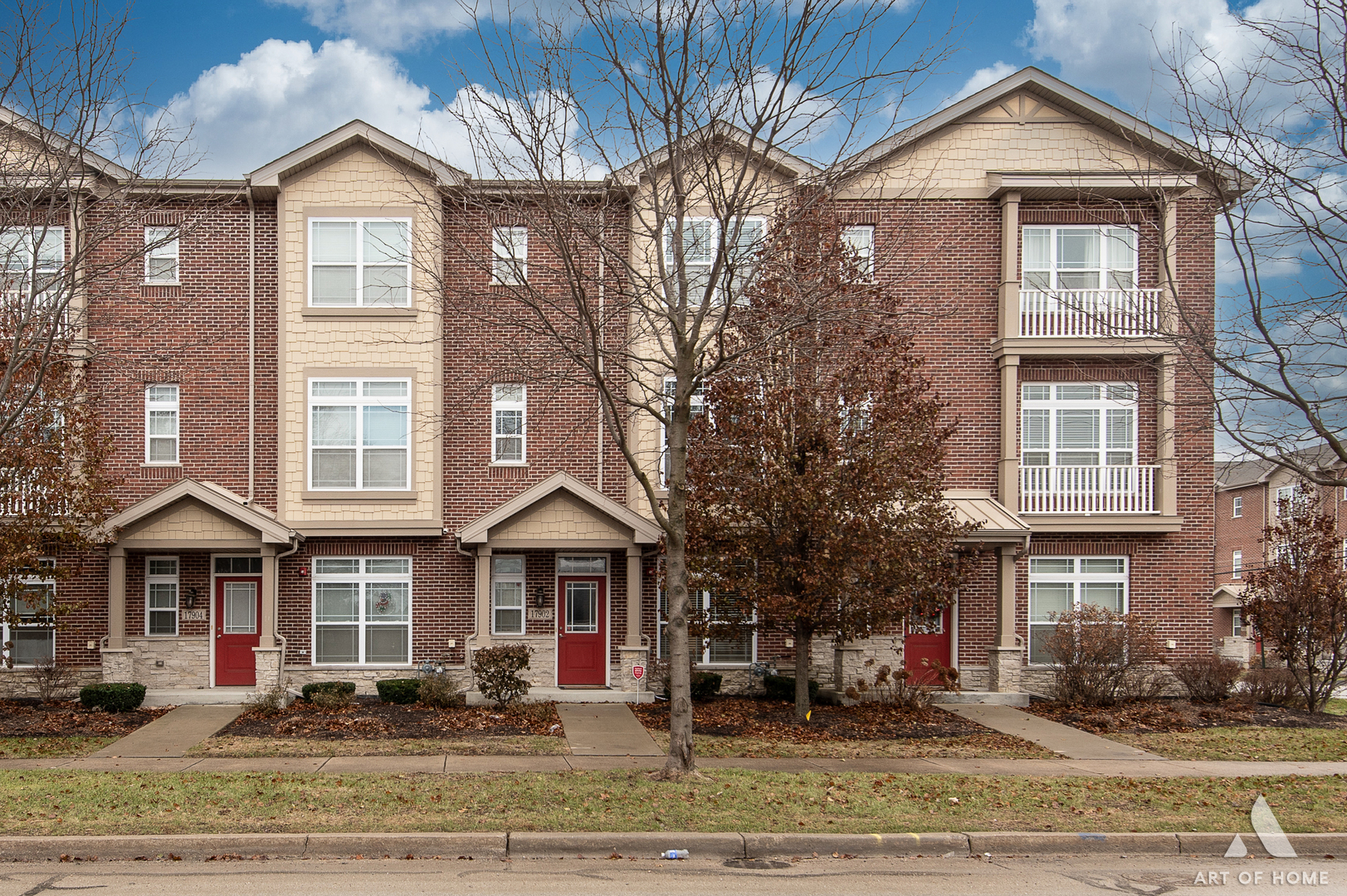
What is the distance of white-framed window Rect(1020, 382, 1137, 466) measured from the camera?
65.1ft

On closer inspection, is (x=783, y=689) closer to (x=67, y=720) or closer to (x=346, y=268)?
(x=346, y=268)

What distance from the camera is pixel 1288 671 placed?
19.0 m

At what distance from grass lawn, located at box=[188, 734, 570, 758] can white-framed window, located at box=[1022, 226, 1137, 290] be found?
494 inches

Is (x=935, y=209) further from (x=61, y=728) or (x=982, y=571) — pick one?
(x=61, y=728)

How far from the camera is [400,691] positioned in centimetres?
1747

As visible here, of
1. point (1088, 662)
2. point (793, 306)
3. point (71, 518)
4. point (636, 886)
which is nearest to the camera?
point (636, 886)

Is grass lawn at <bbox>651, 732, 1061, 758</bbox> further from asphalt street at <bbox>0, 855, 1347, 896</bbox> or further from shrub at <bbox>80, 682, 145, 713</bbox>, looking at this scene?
shrub at <bbox>80, 682, 145, 713</bbox>

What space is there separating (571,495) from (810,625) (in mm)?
→ 5045

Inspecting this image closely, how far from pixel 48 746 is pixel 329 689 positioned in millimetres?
4138

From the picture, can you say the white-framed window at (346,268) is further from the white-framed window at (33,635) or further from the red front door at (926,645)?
the red front door at (926,645)

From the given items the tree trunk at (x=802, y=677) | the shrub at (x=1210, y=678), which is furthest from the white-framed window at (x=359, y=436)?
the shrub at (x=1210, y=678)

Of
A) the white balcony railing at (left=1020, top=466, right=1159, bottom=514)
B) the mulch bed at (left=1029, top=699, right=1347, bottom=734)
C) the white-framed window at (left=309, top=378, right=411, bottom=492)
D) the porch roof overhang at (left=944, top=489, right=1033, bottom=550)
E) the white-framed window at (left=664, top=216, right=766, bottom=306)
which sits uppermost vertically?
the white-framed window at (left=664, top=216, right=766, bottom=306)

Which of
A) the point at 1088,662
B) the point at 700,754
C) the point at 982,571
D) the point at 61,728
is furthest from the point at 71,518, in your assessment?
the point at 1088,662

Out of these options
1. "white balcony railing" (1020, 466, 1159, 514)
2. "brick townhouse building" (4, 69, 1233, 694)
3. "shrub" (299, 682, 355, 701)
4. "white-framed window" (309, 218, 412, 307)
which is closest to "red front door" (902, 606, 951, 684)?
"brick townhouse building" (4, 69, 1233, 694)
